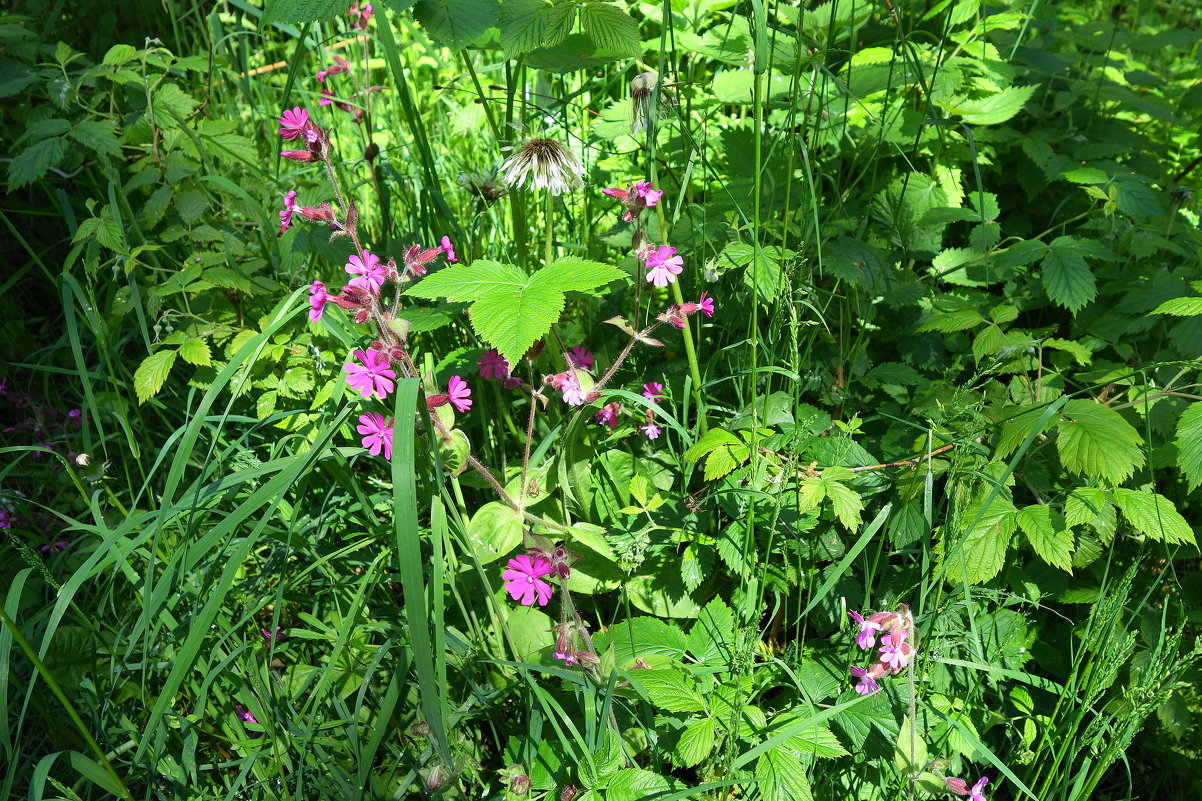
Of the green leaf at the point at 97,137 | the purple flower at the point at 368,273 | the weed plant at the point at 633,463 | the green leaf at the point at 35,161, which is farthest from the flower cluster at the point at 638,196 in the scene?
the green leaf at the point at 35,161

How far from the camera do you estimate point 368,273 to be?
1510mm

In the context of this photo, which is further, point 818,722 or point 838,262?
point 838,262

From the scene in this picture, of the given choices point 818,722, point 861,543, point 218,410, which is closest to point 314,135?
point 218,410

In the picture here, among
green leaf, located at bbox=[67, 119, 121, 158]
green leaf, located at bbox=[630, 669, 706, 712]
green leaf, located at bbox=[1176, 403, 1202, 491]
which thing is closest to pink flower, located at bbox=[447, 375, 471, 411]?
green leaf, located at bbox=[630, 669, 706, 712]

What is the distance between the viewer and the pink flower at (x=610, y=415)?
186cm

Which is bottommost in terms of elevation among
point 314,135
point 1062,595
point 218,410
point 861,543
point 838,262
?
point 1062,595

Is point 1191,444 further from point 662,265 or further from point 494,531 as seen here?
point 494,531

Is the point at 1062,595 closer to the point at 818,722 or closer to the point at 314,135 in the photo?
the point at 818,722

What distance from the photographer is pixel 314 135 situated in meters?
1.58

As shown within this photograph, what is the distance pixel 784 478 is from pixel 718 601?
29 cm

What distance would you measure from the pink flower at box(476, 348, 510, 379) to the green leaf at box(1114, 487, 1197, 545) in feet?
3.93

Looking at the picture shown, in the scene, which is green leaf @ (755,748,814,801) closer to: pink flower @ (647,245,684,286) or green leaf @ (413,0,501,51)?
pink flower @ (647,245,684,286)

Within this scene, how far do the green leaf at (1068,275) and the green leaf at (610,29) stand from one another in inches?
40.9

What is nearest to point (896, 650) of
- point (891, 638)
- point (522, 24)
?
point (891, 638)
